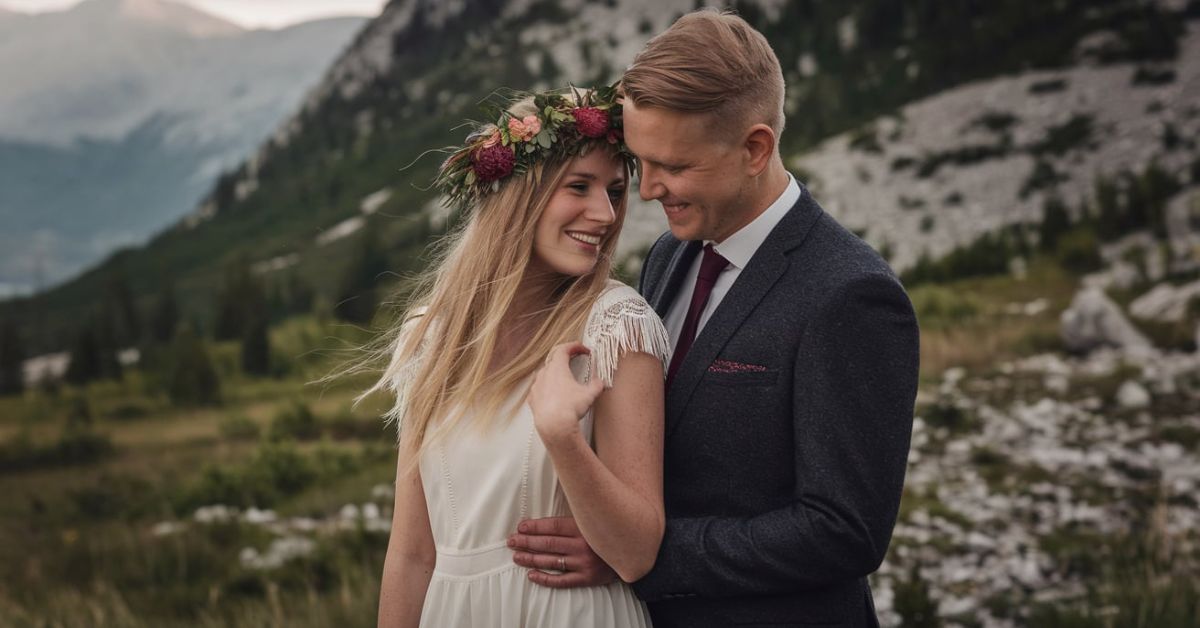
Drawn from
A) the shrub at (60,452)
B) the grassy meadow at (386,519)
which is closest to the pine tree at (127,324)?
the shrub at (60,452)

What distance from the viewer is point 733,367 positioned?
3146mm

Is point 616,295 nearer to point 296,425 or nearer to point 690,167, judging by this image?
point 690,167

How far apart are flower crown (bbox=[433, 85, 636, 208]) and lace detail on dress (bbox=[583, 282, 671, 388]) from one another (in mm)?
557

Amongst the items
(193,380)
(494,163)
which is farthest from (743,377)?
(193,380)

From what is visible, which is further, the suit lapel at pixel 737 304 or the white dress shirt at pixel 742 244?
the white dress shirt at pixel 742 244

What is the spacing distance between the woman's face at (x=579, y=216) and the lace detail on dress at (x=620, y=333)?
0.18m

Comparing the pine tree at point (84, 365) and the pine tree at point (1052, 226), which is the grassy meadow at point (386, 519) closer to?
the pine tree at point (1052, 226)

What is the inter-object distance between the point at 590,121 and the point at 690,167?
418mm

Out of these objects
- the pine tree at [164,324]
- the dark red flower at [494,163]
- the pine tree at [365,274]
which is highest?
the dark red flower at [494,163]

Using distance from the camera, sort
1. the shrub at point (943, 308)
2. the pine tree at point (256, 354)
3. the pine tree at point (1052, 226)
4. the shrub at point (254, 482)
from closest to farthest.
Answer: the shrub at point (254, 482), the shrub at point (943, 308), the pine tree at point (1052, 226), the pine tree at point (256, 354)

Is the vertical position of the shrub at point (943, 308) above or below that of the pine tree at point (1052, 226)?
above

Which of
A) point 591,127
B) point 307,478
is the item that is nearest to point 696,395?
point 591,127

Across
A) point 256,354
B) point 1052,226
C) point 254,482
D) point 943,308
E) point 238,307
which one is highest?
point 254,482

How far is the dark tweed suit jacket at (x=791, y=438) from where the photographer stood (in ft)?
9.58
